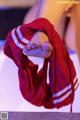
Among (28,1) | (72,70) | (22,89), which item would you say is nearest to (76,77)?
(72,70)

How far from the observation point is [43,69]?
3.43ft

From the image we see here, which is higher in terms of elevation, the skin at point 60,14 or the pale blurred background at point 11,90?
the skin at point 60,14

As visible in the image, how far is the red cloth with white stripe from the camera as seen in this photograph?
1009mm

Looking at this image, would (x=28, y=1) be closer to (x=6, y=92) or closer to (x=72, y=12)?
(x=72, y=12)

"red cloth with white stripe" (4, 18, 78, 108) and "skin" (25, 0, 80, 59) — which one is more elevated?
"skin" (25, 0, 80, 59)

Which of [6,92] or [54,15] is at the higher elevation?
[54,15]

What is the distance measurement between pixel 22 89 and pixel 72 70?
0.20m

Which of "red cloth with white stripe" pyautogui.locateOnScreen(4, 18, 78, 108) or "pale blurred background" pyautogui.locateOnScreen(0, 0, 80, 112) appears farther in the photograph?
"pale blurred background" pyautogui.locateOnScreen(0, 0, 80, 112)

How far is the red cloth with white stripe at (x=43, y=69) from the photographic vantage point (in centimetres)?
101

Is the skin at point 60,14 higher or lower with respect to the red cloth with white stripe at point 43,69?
higher

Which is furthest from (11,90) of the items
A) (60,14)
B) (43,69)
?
(60,14)

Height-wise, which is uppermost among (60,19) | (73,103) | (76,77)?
(60,19)

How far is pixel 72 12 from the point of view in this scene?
3.44 feet

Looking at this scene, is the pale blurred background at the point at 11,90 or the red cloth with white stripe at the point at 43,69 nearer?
the red cloth with white stripe at the point at 43,69
